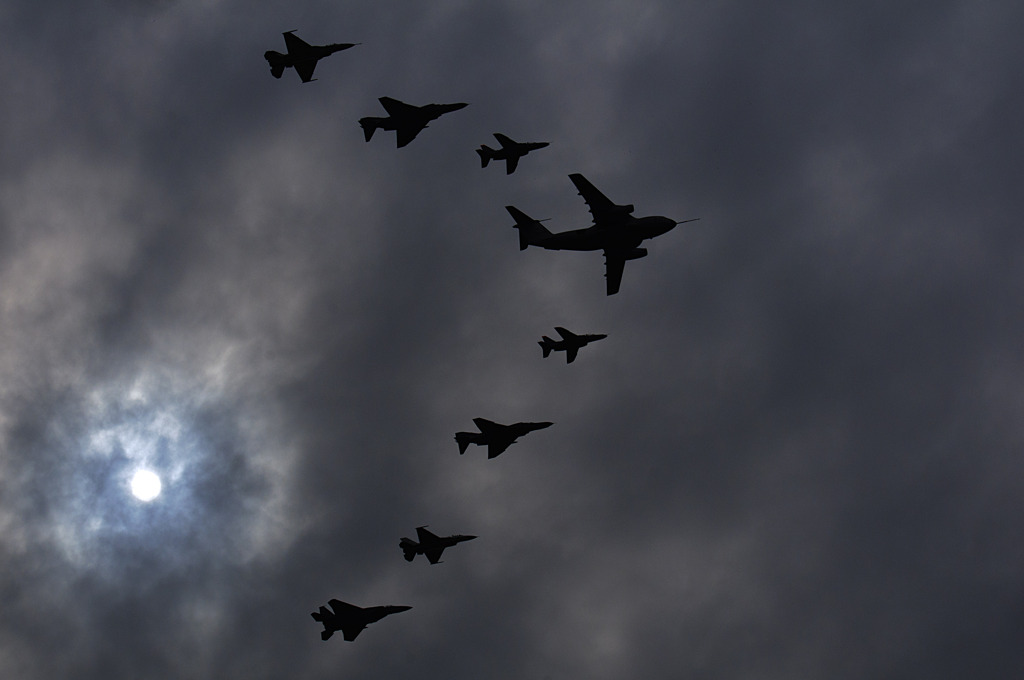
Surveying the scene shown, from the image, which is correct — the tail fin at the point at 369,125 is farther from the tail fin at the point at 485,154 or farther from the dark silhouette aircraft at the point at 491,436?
the dark silhouette aircraft at the point at 491,436

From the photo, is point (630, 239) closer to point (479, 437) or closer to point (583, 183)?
point (583, 183)

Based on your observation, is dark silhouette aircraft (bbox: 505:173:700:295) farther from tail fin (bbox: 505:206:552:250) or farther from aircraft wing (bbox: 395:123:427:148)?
aircraft wing (bbox: 395:123:427:148)

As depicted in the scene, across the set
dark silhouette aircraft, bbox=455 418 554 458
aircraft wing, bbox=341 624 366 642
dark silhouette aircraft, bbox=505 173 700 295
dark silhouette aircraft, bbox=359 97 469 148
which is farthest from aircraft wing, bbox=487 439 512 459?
dark silhouette aircraft, bbox=359 97 469 148

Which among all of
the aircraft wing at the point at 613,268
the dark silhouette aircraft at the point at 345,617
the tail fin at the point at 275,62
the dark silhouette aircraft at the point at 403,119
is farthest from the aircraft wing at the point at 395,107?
the dark silhouette aircraft at the point at 345,617

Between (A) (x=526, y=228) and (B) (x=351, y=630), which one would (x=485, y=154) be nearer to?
(A) (x=526, y=228)

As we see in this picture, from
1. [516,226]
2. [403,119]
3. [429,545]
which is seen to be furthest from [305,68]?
[429,545]
